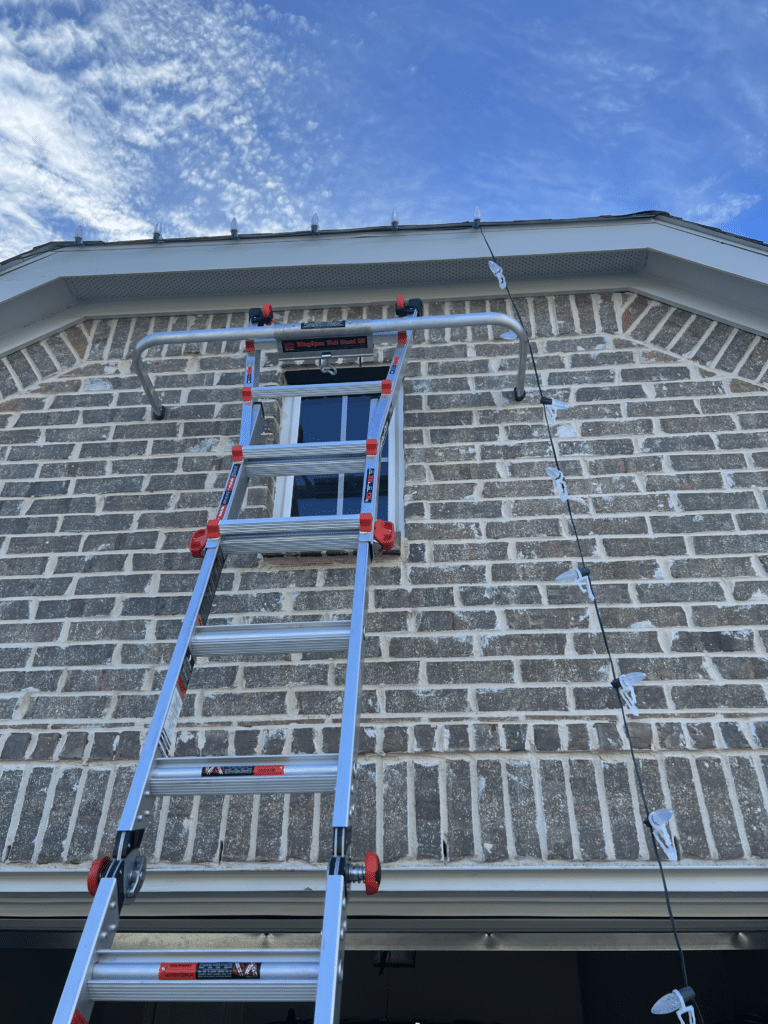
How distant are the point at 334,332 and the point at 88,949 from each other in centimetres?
254

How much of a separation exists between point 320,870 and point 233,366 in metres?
2.62

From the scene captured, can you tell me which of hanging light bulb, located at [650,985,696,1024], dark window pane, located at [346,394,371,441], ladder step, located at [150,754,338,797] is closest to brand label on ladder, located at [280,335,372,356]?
dark window pane, located at [346,394,371,441]

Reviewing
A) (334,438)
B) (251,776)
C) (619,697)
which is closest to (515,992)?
(619,697)

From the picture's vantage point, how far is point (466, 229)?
418 centimetres

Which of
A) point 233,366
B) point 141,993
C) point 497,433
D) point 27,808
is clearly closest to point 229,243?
point 233,366

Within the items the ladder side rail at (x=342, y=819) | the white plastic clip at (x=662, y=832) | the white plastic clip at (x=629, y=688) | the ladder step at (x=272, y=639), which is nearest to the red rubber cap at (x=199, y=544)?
the ladder step at (x=272, y=639)

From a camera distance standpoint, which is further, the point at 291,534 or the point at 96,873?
the point at 291,534

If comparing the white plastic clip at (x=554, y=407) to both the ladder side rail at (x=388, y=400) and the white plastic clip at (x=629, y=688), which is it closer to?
the ladder side rail at (x=388, y=400)

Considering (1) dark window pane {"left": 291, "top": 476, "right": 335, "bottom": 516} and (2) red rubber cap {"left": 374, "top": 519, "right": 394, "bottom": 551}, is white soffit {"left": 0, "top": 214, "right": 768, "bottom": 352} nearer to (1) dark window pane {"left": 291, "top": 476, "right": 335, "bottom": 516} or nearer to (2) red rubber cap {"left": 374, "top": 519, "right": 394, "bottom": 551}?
(1) dark window pane {"left": 291, "top": 476, "right": 335, "bottom": 516}

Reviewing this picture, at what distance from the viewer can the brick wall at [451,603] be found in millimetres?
2971

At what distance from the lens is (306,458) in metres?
3.13

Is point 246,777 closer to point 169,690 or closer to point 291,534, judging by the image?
point 169,690

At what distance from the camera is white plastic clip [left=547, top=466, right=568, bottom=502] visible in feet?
12.0

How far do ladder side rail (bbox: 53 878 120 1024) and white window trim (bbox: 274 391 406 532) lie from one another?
7.04 ft
